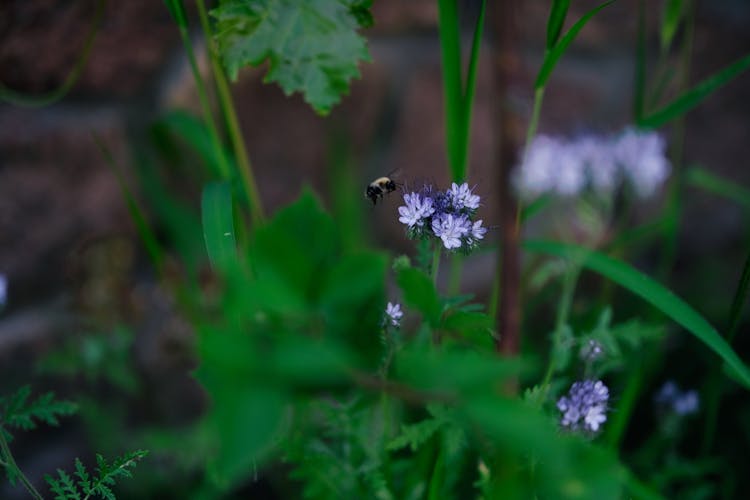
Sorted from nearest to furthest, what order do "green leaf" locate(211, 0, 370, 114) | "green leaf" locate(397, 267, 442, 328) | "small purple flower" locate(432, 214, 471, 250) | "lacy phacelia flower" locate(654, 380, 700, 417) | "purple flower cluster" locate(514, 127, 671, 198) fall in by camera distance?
"green leaf" locate(397, 267, 442, 328) → "small purple flower" locate(432, 214, 471, 250) → "green leaf" locate(211, 0, 370, 114) → "lacy phacelia flower" locate(654, 380, 700, 417) → "purple flower cluster" locate(514, 127, 671, 198)

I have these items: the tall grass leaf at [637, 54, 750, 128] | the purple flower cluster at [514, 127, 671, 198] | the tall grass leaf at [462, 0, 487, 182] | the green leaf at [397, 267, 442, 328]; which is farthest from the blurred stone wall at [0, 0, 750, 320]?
the green leaf at [397, 267, 442, 328]

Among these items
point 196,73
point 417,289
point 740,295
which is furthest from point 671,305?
point 196,73

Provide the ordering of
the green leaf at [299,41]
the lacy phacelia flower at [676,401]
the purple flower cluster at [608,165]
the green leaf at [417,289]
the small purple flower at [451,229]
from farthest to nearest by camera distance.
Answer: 1. the purple flower cluster at [608,165]
2. the lacy phacelia flower at [676,401]
3. the green leaf at [299,41]
4. the small purple flower at [451,229]
5. the green leaf at [417,289]

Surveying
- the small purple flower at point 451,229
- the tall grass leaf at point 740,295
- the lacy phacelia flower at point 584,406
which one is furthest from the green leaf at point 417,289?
the tall grass leaf at point 740,295

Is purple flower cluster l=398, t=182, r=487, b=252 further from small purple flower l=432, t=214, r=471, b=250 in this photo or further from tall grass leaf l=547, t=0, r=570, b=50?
tall grass leaf l=547, t=0, r=570, b=50

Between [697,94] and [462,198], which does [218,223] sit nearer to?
[462,198]

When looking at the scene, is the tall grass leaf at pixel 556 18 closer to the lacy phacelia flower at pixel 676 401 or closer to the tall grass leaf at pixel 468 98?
the tall grass leaf at pixel 468 98

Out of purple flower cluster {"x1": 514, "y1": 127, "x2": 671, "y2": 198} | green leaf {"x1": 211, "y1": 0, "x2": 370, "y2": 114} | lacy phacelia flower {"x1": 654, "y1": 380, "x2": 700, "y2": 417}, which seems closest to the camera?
green leaf {"x1": 211, "y1": 0, "x2": 370, "y2": 114}
